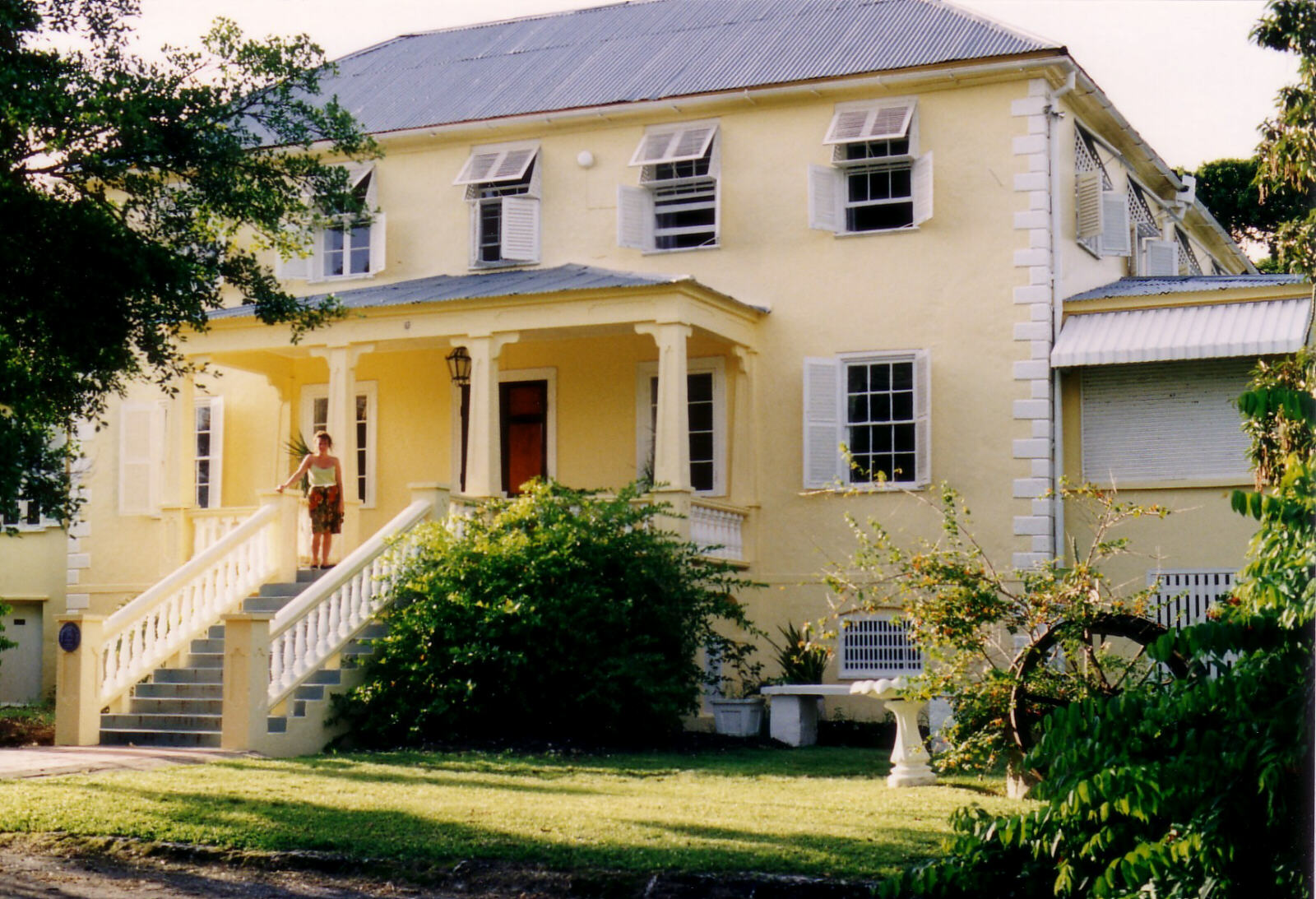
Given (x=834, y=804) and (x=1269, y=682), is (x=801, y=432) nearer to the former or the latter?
(x=834, y=804)

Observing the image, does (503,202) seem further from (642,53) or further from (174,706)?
(174,706)

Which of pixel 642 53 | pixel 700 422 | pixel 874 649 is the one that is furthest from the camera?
pixel 642 53

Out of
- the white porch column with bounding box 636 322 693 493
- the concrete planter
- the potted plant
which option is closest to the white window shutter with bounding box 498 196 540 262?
the white porch column with bounding box 636 322 693 493

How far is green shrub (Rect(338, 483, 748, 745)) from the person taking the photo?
16.1 meters

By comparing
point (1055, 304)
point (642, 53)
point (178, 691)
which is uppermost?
point (642, 53)

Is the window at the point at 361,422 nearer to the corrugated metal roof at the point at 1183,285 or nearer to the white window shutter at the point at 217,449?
A: the white window shutter at the point at 217,449

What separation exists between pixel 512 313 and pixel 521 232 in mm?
2656

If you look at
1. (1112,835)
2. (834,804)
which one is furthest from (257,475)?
(1112,835)

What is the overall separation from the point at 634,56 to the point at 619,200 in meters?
2.82

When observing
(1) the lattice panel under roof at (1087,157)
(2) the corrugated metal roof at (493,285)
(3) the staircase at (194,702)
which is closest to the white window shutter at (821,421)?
(2) the corrugated metal roof at (493,285)

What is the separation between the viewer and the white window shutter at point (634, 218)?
2172 cm

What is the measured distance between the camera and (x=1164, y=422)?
775 inches

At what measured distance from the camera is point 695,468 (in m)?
21.6

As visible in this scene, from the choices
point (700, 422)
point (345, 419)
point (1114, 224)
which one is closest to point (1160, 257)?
point (1114, 224)
